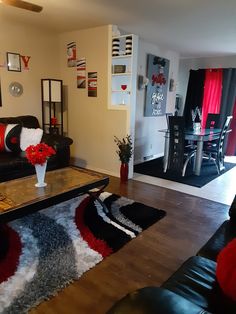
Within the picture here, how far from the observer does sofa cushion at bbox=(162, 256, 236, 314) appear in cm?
110

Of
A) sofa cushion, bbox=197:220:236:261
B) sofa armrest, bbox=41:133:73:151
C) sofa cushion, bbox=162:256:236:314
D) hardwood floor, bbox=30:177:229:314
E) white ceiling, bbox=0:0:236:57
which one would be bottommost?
hardwood floor, bbox=30:177:229:314

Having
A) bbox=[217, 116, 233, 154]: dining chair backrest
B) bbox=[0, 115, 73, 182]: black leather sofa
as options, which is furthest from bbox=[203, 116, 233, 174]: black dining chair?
bbox=[0, 115, 73, 182]: black leather sofa

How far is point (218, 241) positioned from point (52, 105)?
3.85 meters

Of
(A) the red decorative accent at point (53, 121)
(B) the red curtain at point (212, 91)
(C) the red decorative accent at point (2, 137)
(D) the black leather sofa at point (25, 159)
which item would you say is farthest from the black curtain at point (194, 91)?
(C) the red decorative accent at point (2, 137)

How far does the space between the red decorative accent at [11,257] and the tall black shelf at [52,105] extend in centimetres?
244

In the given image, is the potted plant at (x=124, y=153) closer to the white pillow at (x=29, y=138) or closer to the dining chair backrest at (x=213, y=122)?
the white pillow at (x=29, y=138)

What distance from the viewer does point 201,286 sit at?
1210mm

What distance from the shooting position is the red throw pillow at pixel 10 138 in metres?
3.50

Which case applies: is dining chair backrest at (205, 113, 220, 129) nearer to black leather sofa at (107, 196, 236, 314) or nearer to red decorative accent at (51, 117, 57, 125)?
red decorative accent at (51, 117, 57, 125)

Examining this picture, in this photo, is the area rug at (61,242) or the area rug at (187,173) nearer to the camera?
the area rug at (61,242)

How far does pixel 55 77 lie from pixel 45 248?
11.0 feet

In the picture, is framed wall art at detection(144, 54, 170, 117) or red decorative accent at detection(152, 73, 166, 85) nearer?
framed wall art at detection(144, 54, 170, 117)

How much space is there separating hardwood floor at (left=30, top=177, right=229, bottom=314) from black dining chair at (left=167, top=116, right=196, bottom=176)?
1.01 metres

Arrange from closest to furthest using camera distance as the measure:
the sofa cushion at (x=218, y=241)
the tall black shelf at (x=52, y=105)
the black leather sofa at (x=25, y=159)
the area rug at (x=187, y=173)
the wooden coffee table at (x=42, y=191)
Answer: the sofa cushion at (x=218, y=241) < the wooden coffee table at (x=42, y=191) < the black leather sofa at (x=25, y=159) < the area rug at (x=187, y=173) < the tall black shelf at (x=52, y=105)
